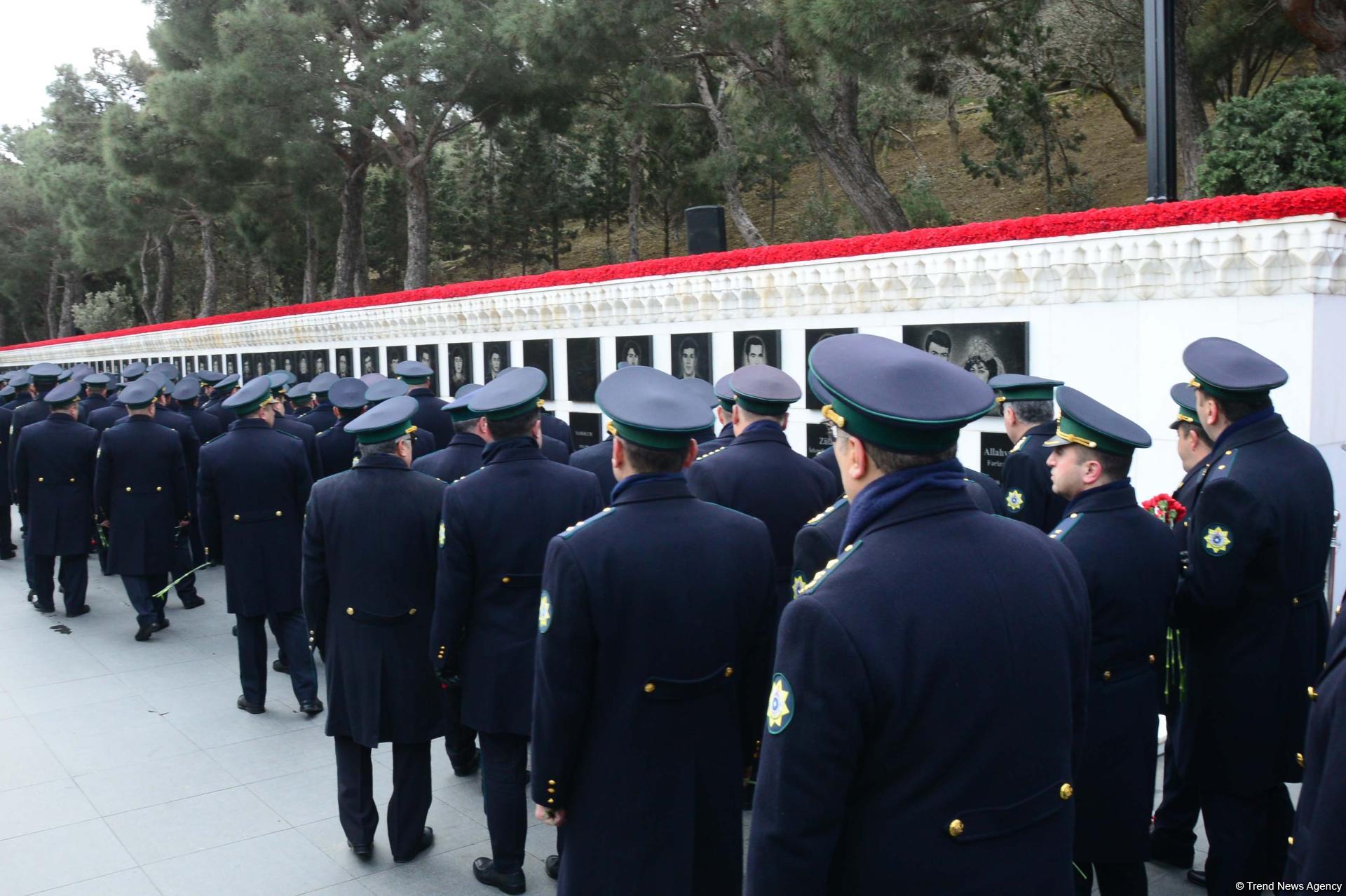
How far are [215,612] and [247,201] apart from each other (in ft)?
59.9

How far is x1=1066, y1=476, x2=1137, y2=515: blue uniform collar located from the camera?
2.89 metres

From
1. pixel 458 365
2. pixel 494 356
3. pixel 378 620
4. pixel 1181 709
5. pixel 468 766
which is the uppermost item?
pixel 494 356

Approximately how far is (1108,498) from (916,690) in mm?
1608

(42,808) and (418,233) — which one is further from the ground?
(418,233)

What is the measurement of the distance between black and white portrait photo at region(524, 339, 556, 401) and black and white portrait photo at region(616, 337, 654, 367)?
3.93ft

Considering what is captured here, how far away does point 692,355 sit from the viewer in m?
9.47

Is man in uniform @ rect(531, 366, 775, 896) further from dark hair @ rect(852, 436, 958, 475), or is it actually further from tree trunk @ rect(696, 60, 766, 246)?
tree trunk @ rect(696, 60, 766, 246)

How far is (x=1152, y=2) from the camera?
20.2 ft

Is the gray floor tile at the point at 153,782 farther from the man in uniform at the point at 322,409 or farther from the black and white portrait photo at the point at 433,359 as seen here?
the black and white portrait photo at the point at 433,359

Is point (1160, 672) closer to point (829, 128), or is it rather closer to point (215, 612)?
point (215, 612)

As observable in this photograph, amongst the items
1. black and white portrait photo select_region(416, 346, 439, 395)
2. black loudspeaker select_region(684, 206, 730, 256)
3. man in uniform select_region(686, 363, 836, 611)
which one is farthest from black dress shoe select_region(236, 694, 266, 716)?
black and white portrait photo select_region(416, 346, 439, 395)

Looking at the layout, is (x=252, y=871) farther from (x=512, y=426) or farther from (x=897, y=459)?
(x=897, y=459)

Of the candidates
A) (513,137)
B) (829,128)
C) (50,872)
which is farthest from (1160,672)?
(513,137)

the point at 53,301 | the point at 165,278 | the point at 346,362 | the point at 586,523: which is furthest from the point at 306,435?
the point at 53,301
